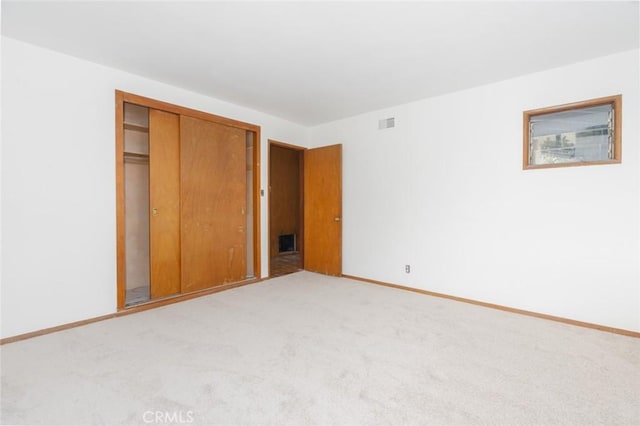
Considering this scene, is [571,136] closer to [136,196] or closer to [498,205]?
[498,205]

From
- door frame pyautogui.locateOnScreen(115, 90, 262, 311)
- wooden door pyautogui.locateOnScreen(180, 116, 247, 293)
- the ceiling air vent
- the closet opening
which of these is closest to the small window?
the ceiling air vent

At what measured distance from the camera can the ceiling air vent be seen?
166 inches

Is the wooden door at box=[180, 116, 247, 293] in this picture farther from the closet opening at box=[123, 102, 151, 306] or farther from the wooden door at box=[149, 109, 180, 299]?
the closet opening at box=[123, 102, 151, 306]

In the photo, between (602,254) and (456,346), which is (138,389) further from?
(602,254)

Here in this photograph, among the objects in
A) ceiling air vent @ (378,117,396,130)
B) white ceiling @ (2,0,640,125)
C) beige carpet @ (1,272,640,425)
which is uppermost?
white ceiling @ (2,0,640,125)

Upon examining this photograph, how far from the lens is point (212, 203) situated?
3910 millimetres

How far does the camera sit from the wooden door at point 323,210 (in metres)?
4.74

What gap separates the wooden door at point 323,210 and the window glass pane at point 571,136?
2537mm

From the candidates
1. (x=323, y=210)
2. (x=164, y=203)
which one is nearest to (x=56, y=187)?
(x=164, y=203)

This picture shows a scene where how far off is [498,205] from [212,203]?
3.45 meters

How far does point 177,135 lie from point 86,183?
110cm

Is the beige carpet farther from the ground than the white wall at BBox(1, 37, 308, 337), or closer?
closer

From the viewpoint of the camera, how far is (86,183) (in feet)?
9.47

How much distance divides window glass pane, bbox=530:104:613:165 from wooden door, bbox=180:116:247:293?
357 centimetres
